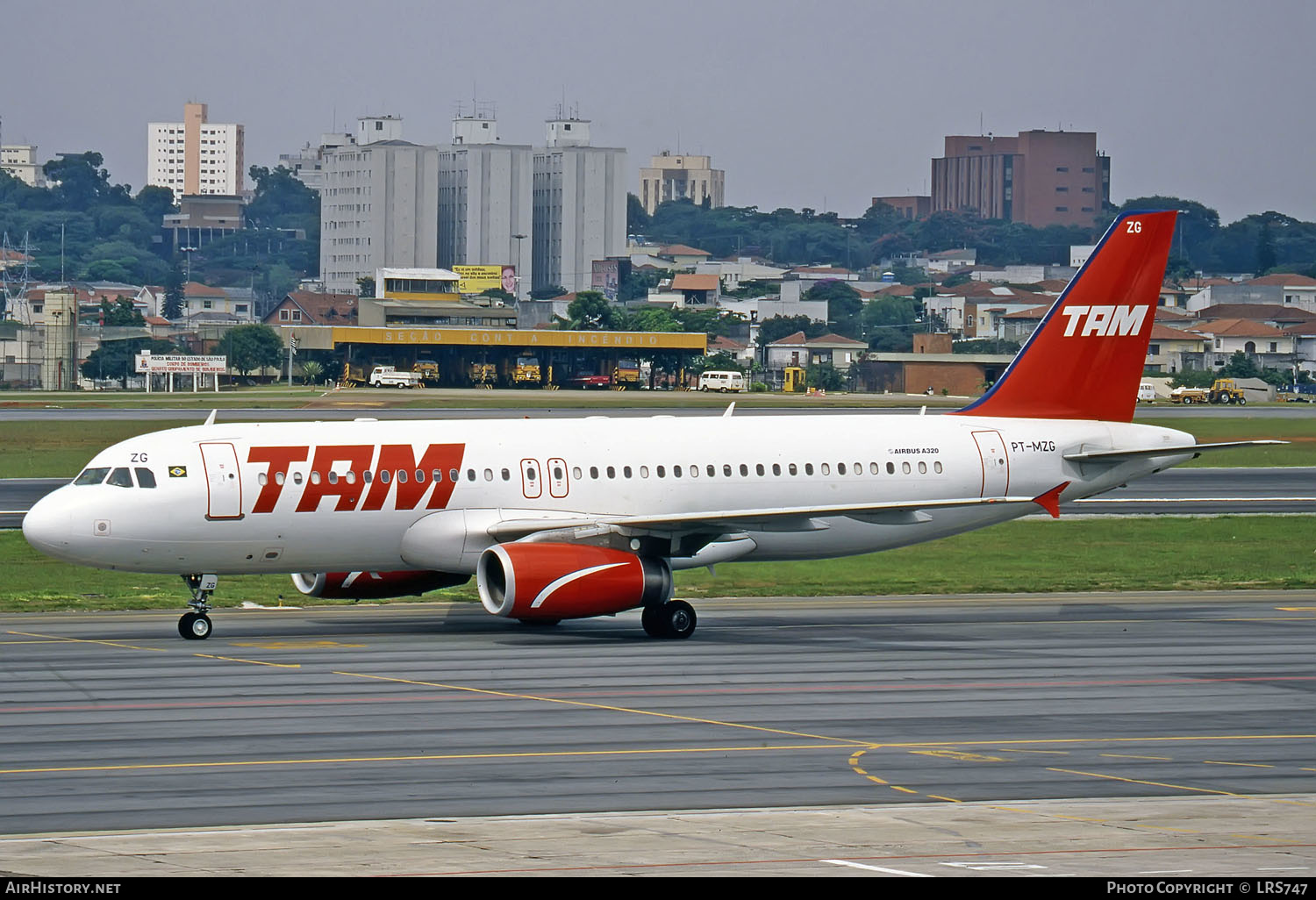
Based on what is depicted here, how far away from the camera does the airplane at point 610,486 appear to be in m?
36.8

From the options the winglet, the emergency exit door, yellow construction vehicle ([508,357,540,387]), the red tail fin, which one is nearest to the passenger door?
the winglet

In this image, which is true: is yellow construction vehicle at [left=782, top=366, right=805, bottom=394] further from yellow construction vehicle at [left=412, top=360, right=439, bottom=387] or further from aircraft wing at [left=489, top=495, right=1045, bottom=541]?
aircraft wing at [left=489, top=495, right=1045, bottom=541]

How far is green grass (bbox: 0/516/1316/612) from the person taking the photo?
4603cm

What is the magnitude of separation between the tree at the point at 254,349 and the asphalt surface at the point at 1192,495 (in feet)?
364

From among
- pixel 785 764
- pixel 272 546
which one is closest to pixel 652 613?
pixel 272 546

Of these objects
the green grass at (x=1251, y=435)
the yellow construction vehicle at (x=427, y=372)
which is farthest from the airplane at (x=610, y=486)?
the yellow construction vehicle at (x=427, y=372)

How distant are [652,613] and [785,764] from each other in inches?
540

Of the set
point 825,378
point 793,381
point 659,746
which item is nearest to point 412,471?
point 659,746

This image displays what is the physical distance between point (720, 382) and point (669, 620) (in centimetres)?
12641

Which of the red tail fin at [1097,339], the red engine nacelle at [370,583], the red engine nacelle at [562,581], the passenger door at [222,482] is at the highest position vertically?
the red tail fin at [1097,339]

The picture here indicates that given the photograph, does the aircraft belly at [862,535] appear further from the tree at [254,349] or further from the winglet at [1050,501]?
the tree at [254,349]

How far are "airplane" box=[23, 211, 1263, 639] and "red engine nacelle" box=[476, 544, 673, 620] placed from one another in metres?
0.04

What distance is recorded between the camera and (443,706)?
95.9 feet
